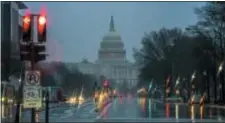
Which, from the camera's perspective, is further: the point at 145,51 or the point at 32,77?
the point at 145,51

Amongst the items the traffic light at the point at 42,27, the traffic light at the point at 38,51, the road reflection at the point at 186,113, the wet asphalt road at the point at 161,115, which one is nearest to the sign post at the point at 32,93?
the traffic light at the point at 38,51

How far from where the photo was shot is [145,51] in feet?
442

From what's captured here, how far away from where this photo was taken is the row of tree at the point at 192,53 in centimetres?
7719

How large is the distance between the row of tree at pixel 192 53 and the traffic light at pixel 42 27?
50.9 metres

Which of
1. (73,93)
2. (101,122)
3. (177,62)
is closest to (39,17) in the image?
(101,122)

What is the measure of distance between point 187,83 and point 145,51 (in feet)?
78.6

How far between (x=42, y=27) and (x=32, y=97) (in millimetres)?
2401

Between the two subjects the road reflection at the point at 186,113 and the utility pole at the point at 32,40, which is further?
the road reflection at the point at 186,113

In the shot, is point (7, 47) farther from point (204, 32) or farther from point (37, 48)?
point (37, 48)

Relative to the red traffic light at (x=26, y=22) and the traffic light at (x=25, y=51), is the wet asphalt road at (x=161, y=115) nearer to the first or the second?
the traffic light at (x=25, y=51)

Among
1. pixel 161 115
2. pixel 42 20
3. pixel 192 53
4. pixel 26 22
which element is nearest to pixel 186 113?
pixel 161 115

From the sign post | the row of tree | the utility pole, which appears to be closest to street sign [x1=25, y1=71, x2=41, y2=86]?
the sign post

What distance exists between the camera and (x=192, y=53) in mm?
84125

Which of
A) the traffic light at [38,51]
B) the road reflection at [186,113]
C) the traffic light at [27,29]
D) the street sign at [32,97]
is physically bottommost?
the road reflection at [186,113]
